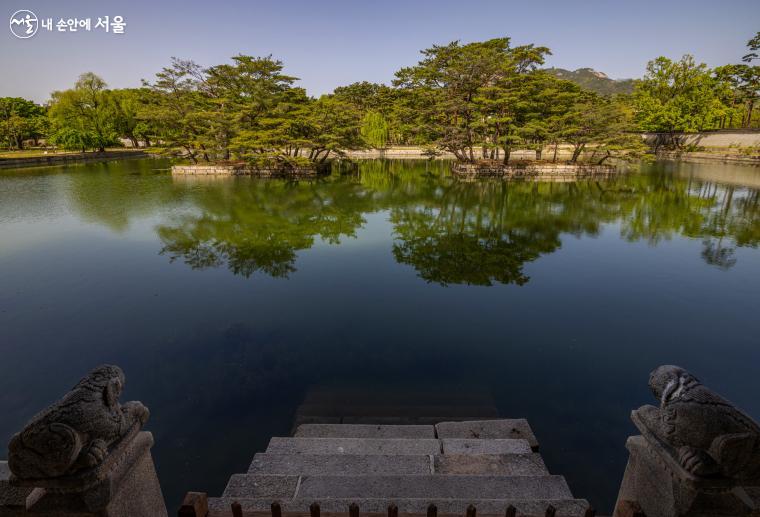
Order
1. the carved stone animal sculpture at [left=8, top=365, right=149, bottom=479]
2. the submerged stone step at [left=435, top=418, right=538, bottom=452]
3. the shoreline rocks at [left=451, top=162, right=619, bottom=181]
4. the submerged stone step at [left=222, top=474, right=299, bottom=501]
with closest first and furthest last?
the carved stone animal sculpture at [left=8, top=365, right=149, bottom=479]
the submerged stone step at [left=222, top=474, right=299, bottom=501]
the submerged stone step at [left=435, top=418, right=538, bottom=452]
the shoreline rocks at [left=451, top=162, right=619, bottom=181]

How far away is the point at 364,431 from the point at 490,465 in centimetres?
174

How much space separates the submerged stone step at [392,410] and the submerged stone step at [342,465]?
1.56m

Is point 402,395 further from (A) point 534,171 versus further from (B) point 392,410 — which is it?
(A) point 534,171

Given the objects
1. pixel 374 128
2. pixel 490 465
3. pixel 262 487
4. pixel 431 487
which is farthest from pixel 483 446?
pixel 374 128

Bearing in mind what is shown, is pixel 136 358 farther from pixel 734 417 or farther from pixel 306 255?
pixel 734 417

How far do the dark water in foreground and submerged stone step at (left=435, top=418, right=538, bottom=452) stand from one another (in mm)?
539

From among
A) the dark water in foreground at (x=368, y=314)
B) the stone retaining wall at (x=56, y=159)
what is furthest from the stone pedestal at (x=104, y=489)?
the stone retaining wall at (x=56, y=159)

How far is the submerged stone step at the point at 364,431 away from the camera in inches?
194

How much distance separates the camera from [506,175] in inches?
1312

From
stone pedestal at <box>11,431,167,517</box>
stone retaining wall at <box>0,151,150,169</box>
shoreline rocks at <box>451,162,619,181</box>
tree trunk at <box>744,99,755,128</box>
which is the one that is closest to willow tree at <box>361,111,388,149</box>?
shoreline rocks at <box>451,162,619,181</box>

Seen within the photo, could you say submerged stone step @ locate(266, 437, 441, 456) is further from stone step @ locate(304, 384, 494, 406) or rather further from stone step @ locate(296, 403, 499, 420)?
stone step @ locate(304, 384, 494, 406)

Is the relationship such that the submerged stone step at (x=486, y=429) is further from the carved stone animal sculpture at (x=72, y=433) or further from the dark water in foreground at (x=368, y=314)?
the carved stone animal sculpture at (x=72, y=433)

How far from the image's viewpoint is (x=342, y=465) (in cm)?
394

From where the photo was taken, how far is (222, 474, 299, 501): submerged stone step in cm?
337
